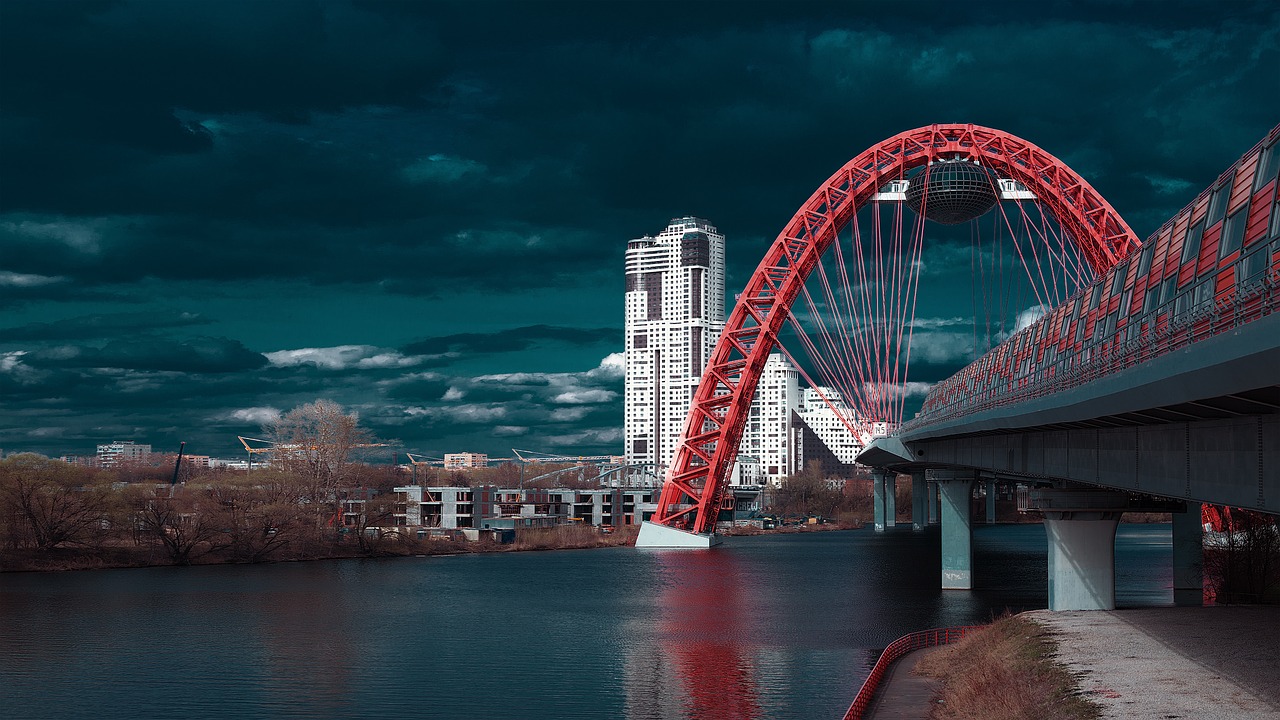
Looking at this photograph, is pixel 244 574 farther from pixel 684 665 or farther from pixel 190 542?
pixel 684 665

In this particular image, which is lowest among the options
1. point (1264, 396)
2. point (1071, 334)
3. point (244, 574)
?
point (244, 574)

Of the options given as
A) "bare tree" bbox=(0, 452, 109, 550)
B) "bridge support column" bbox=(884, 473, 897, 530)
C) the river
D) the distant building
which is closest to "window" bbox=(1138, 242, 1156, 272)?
the river

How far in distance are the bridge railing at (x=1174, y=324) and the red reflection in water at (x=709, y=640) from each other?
1067cm

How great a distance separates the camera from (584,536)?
390 ft

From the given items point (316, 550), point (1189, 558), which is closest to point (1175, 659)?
point (1189, 558)

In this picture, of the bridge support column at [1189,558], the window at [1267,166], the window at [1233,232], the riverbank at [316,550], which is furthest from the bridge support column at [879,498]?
the window at [1267,166]

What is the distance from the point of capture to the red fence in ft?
90.6

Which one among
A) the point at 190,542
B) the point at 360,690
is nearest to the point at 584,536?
the point at 190,542

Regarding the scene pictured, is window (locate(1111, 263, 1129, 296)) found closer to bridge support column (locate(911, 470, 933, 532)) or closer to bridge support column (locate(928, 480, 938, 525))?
bridge support column (locate(911, 470, 933, 532))

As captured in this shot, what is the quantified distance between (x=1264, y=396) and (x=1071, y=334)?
1655cm

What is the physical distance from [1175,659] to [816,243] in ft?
208

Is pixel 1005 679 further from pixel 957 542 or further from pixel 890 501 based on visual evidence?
pixel 890 501

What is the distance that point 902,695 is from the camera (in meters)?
28.9

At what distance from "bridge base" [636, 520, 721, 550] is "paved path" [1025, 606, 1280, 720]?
60.6 m
